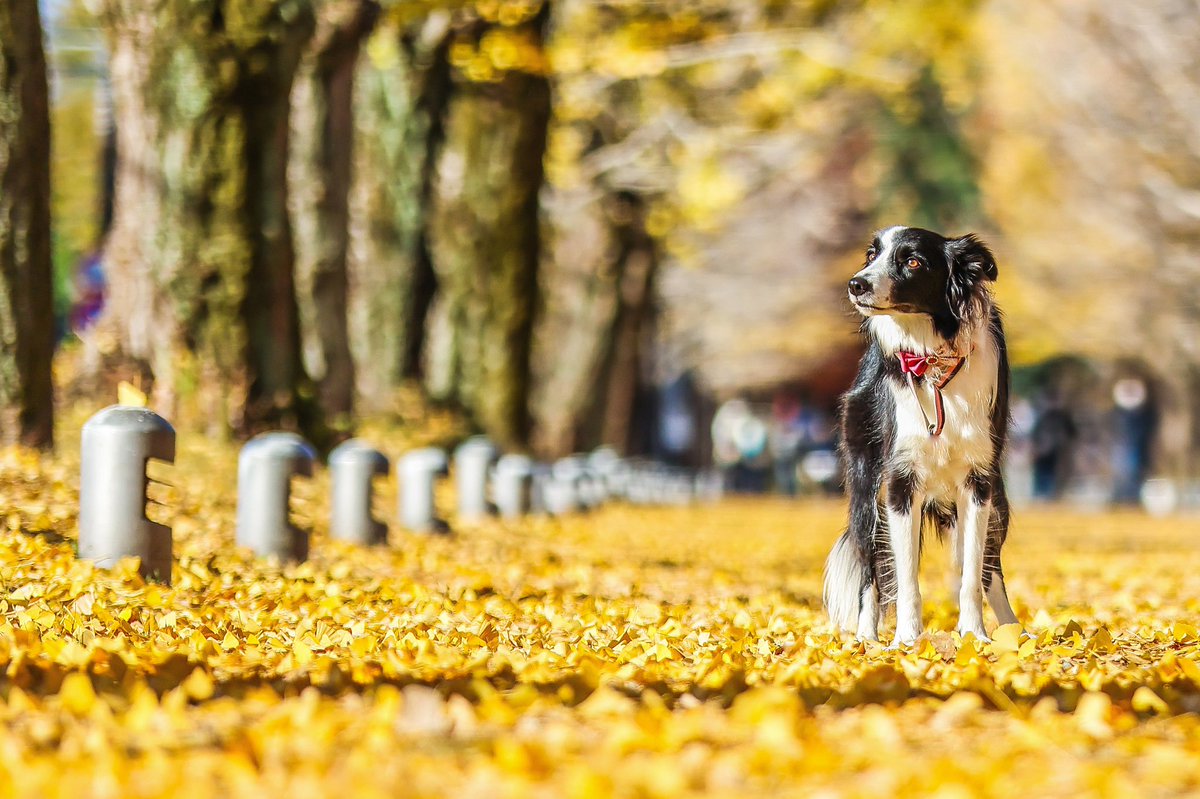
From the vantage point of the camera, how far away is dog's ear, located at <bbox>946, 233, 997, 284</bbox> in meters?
6.49

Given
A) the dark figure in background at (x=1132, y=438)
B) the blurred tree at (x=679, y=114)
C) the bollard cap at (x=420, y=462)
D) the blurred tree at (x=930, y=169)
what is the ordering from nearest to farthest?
the bollard cap at (x=420, y=462), the blurred tree at (x=679, y=114), the dark figure in background at (x=1132, y=438), the blurred tree at (x=930, y=169)

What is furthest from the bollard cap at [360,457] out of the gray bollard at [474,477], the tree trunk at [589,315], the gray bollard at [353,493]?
the tree trunk at [589,315]

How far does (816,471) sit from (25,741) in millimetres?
40052

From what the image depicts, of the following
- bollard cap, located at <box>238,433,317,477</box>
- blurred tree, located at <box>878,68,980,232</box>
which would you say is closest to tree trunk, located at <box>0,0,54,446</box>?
bollard cap, located at <box>238,433,317,477</box>

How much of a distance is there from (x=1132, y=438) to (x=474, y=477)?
114ft

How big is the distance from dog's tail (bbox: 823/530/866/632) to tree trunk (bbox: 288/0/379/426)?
→ 10729 millimetres

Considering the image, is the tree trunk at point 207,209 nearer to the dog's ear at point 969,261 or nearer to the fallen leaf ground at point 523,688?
the fallen leaf ground at point 523,688

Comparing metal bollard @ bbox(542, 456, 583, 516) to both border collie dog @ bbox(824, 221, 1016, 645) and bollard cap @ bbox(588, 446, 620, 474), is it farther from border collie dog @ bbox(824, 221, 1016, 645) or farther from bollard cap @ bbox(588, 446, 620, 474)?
border collie dog @ bbox(824, 221, 1016, 645)

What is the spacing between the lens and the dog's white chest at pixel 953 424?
21.4 ft

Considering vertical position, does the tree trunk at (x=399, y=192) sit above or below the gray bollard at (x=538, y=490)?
above

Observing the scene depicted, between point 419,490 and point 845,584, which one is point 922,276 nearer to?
point 845,584

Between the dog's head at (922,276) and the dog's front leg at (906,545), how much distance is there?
67cm

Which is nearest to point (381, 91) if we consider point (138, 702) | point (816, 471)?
point (138, 702)

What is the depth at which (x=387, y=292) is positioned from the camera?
1958 centimetres
